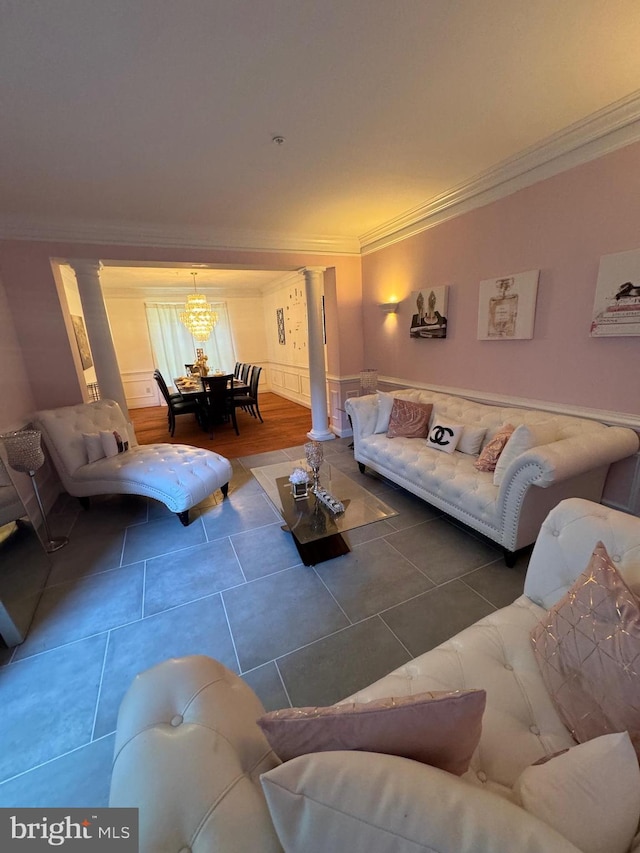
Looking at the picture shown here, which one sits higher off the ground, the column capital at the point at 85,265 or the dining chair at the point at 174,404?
the column capital at the point at 85,265

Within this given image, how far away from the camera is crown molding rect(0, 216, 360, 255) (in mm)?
3145

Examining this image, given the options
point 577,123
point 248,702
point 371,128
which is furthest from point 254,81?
point 248,702

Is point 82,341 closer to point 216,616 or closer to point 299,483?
point 299,483

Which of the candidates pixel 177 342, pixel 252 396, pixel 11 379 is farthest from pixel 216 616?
pixel 177 342

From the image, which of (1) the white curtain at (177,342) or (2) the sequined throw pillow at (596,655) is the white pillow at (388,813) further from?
(1) the white curtain at (177,342)

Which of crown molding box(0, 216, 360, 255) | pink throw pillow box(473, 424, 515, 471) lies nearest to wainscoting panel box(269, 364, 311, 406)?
crown molding box(0, 216, 360, 255)

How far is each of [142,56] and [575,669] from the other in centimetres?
270

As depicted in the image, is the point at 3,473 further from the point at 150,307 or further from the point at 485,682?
the point at 150,307

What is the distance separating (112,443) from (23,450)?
798 millimetres

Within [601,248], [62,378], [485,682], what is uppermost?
[601,248]

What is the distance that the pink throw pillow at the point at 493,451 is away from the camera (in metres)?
2.43

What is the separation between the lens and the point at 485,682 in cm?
104

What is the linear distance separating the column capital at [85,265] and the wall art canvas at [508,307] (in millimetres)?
3729

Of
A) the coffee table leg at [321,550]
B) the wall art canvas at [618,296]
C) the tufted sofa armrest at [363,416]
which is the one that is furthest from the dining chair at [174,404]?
the wall art canvas at [618,296]
